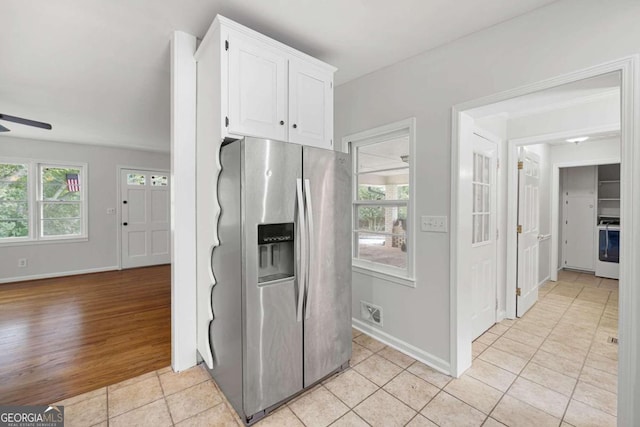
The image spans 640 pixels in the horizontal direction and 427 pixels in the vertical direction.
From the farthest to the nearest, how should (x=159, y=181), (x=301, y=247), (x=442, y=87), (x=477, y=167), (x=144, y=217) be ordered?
1. (x=159, y=181)
2. (x=144, y=217)
3. (x=477, y=167)
4. (x=442, y=87)
5. (x=301, y=247)

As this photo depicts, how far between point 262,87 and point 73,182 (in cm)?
542

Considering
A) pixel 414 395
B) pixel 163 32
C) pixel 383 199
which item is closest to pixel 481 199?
pixel 383 199

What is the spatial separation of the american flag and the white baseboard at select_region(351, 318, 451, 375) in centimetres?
578

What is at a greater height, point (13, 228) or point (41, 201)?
point (41, 201)

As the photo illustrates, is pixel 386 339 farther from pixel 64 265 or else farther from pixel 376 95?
pixel 64 265

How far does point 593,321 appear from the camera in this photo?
304cm

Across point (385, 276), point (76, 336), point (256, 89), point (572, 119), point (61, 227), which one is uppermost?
point (572, 119)

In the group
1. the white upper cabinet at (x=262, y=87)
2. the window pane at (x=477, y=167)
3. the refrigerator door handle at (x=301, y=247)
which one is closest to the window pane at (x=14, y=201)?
the white upper cabinet at (x=262, y=87)

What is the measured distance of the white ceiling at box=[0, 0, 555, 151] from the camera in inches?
68.4

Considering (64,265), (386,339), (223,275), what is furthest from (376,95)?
(64,265)

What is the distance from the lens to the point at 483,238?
110 inches

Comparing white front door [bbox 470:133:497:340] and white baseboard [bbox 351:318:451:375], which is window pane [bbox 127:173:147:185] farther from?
white front door [bbox 470:133:497:340]

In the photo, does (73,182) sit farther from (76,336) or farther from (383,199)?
(383,199)

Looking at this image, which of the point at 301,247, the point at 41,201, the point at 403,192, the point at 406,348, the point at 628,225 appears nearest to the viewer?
the point at 628,225
